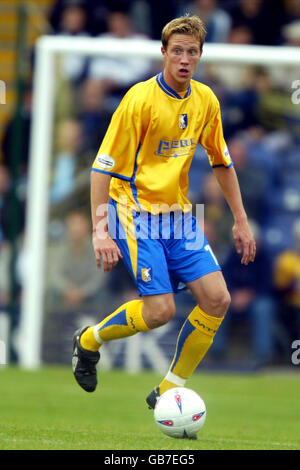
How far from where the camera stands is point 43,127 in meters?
12.2

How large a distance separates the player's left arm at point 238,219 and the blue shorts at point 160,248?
253 mm

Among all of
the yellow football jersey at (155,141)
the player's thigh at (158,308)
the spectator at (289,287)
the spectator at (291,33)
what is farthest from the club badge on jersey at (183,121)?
the spectator at (291,33)

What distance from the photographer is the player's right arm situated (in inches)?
235

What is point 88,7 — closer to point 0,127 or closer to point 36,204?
point 0,127

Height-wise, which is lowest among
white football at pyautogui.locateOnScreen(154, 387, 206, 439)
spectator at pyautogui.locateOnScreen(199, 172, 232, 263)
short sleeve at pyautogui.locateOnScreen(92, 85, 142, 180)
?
spectator at pyautogui.locateOnScreen(199, 172, 232, 263)

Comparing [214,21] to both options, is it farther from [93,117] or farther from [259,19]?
[93,117]

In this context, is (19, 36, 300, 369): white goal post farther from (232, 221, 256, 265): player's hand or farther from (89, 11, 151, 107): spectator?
(232, 221, 256, 265): player's hand

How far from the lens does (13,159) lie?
490 inches

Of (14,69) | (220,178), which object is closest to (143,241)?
(220,178)

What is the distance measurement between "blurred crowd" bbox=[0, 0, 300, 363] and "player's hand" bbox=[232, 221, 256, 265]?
5017 millimetres

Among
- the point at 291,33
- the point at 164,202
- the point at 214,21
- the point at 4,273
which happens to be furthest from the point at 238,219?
the point at 291,33

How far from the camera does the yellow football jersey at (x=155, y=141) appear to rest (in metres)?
6.14

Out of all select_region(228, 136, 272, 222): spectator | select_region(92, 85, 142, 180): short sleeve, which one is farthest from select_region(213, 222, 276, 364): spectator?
select_region(92, 85, 142, 180): short sleeve

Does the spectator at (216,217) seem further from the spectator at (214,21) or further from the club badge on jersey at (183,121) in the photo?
the club badge on jersey at (183,121)
